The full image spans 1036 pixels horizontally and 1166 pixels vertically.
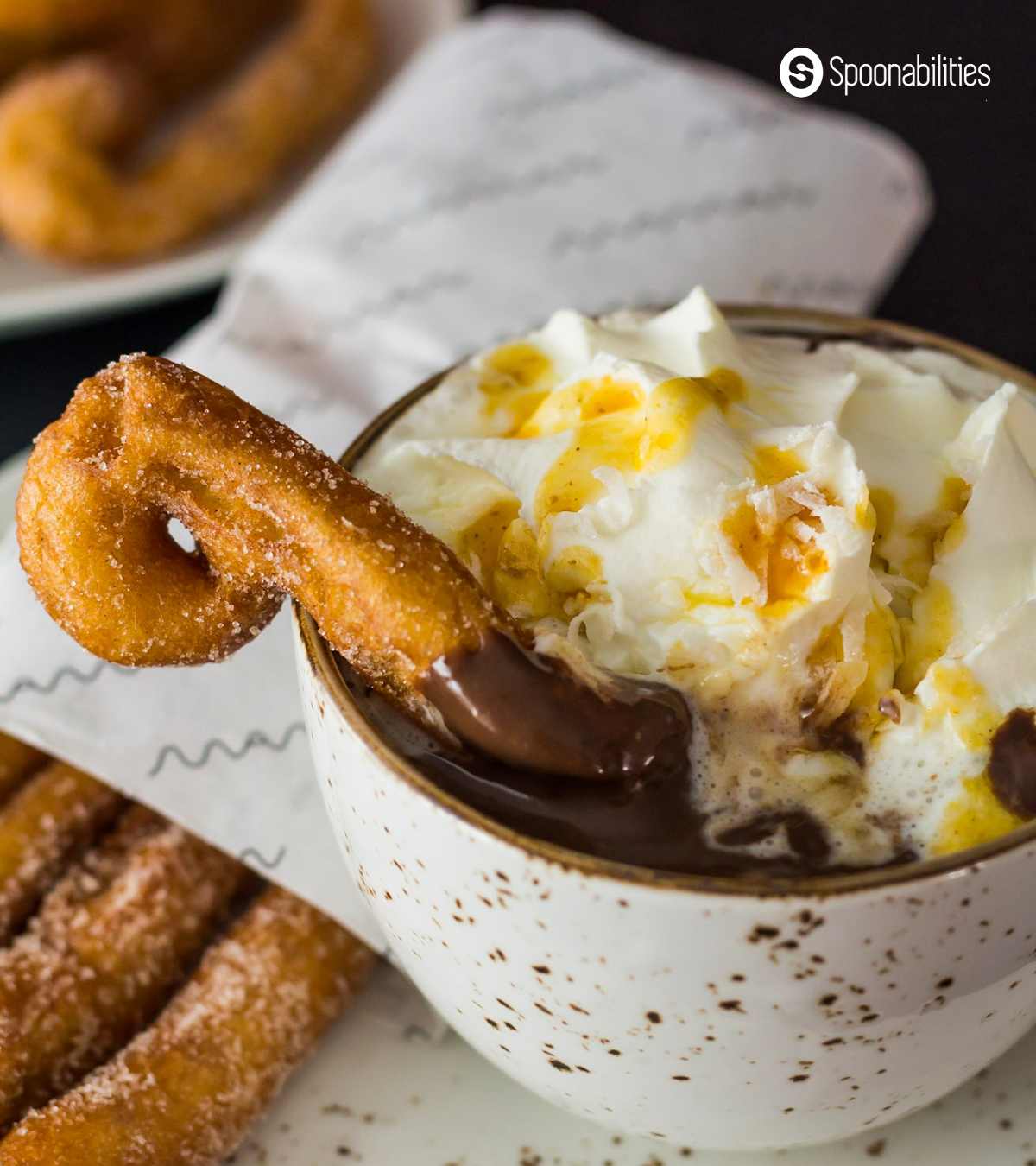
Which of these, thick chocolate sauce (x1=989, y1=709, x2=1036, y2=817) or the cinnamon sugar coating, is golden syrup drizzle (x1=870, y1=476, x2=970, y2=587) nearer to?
thick chocolate sauce (x1=989, y1=709, x2=1036, y2=817)

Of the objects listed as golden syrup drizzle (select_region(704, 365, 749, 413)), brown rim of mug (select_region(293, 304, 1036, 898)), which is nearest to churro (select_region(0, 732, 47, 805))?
brown rim of mug (select_region(293, 304, 1036, 898))

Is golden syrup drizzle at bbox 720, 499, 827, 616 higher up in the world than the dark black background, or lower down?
higher up

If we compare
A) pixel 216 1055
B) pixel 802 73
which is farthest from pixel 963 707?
pixel 802 73

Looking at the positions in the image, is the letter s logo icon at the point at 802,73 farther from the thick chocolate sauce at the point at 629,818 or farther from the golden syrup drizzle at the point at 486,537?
the thick chocolate sauce at the point at 629,818

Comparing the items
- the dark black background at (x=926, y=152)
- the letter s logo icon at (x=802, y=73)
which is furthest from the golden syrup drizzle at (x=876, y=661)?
the letter s logo icon at (x=802, y=73)

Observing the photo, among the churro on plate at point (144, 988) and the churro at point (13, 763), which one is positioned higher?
the churro at point (13, 763)

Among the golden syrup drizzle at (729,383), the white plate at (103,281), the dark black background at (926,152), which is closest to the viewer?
the golden syrup drizzle at (729,383)

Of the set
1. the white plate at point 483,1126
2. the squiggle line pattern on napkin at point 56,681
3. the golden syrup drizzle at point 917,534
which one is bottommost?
the white plate at point 483,1126

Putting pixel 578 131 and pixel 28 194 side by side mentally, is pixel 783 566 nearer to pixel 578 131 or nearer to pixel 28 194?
pixel 578 131
